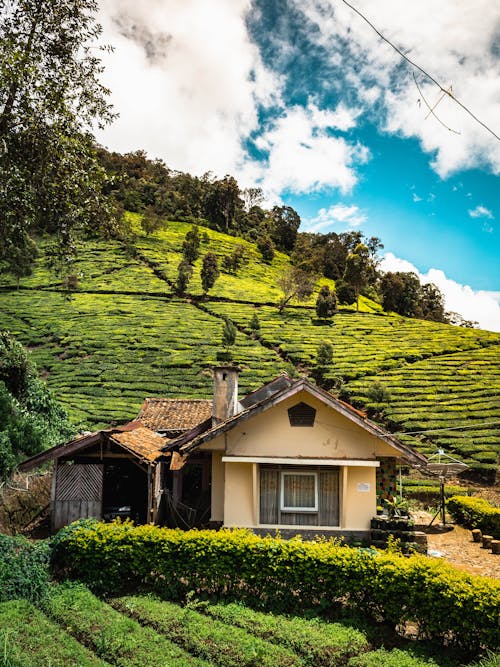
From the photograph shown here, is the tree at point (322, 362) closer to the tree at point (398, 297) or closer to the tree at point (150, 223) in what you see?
the tree at point (398, 297)

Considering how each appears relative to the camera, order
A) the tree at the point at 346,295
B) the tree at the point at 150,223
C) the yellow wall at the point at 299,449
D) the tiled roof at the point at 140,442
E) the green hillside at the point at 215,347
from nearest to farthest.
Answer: the yellow wall at the point at 299,449, the tiled roof at the point at 140,442, the green hillside at the point at 215,347, the tree at the point at 346,295, the tree at the point at 150,223

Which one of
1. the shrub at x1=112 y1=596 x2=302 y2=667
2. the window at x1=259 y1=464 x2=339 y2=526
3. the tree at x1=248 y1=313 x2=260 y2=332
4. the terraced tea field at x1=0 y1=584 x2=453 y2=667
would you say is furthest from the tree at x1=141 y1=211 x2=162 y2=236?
the shrub at x1=112 y1=596 x2=302 y2=667

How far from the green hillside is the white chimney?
1672 centimetres

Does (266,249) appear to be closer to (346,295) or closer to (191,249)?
(191,249)

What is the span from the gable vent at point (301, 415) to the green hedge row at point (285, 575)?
14.8ft

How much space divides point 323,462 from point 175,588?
564 cm

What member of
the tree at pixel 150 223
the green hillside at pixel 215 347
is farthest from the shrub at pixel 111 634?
the tree at pixel 150 223

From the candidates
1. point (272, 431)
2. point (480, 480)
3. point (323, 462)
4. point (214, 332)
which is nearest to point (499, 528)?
point (323, 462)

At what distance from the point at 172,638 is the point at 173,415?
1643cm

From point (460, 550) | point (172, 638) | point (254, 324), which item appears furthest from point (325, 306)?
point (172, 638)

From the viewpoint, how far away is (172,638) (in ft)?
29.1

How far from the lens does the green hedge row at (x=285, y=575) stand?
357 inches

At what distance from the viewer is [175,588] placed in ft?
35.8

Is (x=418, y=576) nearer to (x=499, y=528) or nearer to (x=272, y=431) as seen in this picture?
(x=272, y=431)
